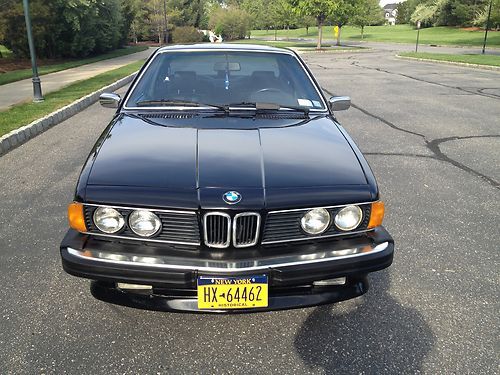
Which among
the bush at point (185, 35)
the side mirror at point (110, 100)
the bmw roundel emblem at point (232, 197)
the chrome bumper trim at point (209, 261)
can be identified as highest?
the bush at point (185, 35)

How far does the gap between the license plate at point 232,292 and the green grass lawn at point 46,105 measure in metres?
5.92

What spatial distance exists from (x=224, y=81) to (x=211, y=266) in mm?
2000

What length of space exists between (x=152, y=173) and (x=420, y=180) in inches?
153

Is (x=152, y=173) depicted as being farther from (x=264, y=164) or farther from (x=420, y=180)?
(x=420, y=180)

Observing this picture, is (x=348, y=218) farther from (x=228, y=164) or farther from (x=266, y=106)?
(x=266, y=106)

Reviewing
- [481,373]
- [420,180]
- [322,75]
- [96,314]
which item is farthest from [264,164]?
[322,75]

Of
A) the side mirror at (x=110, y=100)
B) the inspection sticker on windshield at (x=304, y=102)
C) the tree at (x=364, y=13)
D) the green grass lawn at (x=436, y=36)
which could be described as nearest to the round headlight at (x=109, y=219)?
the side mirror at (x=110, y=100)

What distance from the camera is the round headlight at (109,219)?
2.32 metres

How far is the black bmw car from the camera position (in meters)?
2.22

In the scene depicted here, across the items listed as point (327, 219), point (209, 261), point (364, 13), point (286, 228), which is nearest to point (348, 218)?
point (327, 219)

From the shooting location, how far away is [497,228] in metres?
4.02

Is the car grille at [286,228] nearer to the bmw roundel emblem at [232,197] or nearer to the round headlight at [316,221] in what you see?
the round headlight at [316,221]

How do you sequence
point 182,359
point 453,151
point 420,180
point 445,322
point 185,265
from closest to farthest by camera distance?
point 185,265 < point 182,359 < point 445,322 < point 420,180 < point 453,151

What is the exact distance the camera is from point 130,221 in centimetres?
232
